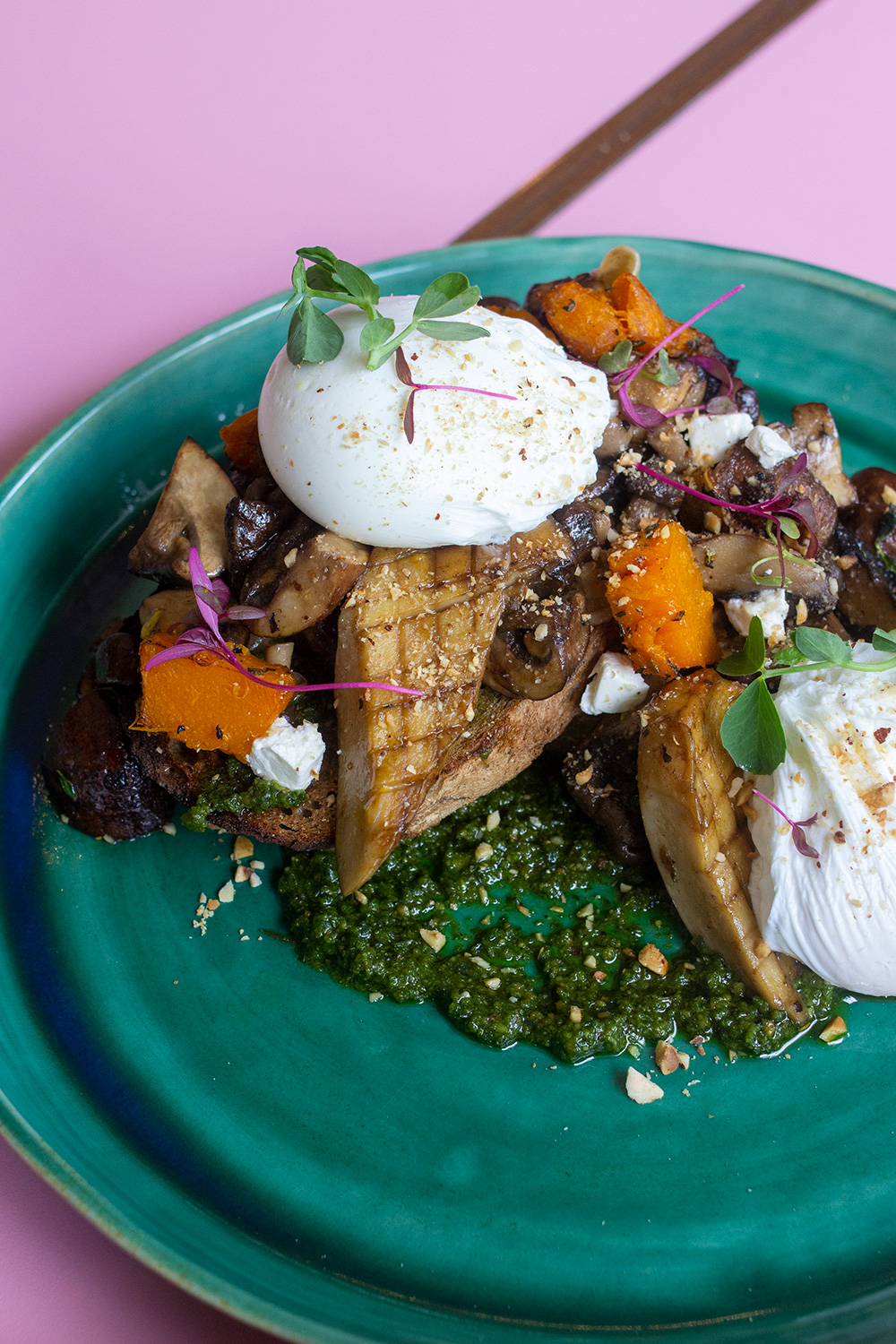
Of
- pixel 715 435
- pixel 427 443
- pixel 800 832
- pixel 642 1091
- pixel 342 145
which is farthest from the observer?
pixel 342 145

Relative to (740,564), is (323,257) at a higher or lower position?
higher

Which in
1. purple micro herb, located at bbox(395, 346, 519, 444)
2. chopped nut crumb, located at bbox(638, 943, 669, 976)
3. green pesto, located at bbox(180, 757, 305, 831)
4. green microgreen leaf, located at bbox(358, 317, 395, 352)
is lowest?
chopped nut crumb, located at bbox(638, 943, 669, 976)

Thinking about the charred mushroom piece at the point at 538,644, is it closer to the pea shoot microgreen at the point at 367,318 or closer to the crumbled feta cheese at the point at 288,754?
the crumbled feta cheese at the point at 288,754

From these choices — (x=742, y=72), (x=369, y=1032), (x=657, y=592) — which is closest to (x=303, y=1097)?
(x=369, y=1032)

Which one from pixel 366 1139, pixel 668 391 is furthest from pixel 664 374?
pixel 366 1139

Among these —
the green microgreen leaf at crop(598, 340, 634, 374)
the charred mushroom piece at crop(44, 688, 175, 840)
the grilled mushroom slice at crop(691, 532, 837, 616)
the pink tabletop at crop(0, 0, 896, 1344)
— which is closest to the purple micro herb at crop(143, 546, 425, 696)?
the charred mushroom piece at crop(44, 688, 175, 840)

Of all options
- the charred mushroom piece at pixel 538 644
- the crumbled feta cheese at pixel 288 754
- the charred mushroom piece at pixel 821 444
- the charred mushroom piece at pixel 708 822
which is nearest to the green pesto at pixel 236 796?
the crumbled feta cheese at pixel 288 754

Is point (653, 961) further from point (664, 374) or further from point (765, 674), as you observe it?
point (664, 374)

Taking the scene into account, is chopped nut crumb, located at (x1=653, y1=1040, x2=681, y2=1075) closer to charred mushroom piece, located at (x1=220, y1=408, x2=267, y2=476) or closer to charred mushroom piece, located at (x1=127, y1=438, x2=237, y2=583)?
charred mushroom piece, located at (x1=127, y1=438, x2=237, y2=583)
